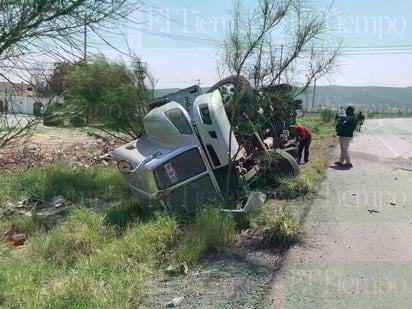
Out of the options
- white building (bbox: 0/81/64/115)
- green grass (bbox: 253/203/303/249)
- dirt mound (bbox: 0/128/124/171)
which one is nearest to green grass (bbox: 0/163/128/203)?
dirt mound (bbox: 0/128/124/171)

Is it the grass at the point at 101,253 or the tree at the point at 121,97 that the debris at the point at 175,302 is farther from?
the tree at the point at 121,97

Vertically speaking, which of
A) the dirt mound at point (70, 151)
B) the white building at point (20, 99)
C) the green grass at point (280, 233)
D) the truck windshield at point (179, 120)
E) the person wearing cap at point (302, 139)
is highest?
the white building at point (20, 99)

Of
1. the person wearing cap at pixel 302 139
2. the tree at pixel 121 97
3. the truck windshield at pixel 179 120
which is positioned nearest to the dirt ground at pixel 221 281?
the truck windshield at pixel 179 120

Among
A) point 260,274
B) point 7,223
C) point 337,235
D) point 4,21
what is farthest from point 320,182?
point 4,21

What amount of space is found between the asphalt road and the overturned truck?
4.38ft

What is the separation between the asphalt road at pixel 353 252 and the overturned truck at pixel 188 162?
1334 mm

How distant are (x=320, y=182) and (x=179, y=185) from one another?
4383 millimetres

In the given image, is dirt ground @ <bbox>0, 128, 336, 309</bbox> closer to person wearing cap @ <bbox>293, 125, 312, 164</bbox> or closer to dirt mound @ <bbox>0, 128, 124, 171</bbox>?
dirt mound @ <bbox>0, 128, 124, 171</bbox>

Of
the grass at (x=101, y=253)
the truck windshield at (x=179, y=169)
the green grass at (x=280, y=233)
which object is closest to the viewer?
the grass at (x=101, y=253)

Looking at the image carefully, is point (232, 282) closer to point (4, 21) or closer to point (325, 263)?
point (325, 263)

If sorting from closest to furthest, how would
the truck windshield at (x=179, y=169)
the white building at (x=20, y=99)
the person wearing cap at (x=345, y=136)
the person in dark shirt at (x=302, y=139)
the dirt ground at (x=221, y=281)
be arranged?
the white building at (x=20, y=99), the dirt ground at (x=221, y=281), the truck windshield at (x=179, y=169), the person wearing cap at (x=345, y=136), the person in dark shirt at (x=302, y=139)

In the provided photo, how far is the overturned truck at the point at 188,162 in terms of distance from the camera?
252 inches

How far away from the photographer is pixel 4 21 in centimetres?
266

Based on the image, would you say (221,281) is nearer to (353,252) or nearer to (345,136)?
(353,252)
